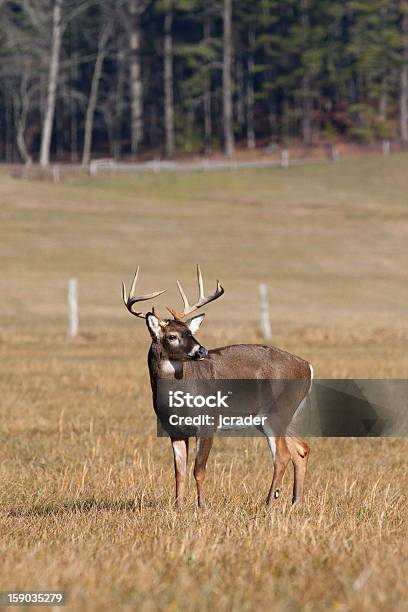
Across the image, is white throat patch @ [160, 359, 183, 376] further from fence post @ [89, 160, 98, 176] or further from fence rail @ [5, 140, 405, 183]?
fence post @ [89, 160, 98, 176]

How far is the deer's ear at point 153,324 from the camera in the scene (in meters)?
9.57

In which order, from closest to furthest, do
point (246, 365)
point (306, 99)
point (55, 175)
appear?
point (246, 365)
point (55, 175)
point (306, 99)

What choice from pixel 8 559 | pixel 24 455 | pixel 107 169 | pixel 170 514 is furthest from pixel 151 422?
pixel 107 169

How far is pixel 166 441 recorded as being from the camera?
52.6 feet

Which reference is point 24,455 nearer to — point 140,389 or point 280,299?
point 140,389

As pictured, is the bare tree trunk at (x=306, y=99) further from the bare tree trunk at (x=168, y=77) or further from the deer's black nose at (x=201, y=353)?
the deer's black nose at (x=201, y=353)

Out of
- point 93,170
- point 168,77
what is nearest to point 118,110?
point 168,77

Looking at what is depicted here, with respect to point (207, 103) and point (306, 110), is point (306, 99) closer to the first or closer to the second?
point (306, 110)

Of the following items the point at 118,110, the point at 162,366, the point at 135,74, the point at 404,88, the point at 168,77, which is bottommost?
the point at 162,366

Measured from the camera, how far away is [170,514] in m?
8.47

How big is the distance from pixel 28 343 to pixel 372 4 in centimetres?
8468

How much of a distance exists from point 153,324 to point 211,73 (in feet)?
365

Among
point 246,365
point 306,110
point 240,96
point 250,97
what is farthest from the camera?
point 240,96

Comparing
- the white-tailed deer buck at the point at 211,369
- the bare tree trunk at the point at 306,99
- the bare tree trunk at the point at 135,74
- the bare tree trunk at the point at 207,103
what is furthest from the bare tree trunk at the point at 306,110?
the white-tailed deer buck at the point at 211,369
